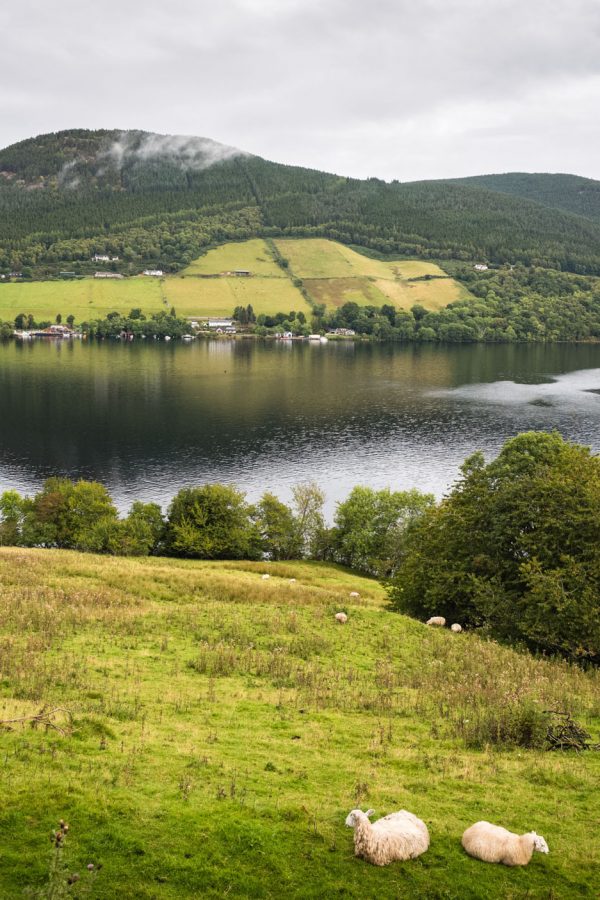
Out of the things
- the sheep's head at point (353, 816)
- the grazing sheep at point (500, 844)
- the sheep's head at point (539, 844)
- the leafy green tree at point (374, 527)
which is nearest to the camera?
the grazing sheep at point (500, 844)

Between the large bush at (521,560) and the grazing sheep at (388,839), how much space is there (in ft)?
74.3

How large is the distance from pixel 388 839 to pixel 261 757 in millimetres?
5249

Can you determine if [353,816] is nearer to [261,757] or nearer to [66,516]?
[261,757]

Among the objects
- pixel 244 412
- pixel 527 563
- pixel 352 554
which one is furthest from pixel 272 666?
pixel 244 412

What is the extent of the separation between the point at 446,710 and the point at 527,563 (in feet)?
56.5

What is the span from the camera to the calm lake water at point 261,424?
105 metres

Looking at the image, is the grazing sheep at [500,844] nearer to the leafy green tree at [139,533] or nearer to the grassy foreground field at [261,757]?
the grassy foreground field at [261,757]

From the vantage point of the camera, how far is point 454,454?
387 ft

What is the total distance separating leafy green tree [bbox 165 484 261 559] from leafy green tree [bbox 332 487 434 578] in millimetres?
9913

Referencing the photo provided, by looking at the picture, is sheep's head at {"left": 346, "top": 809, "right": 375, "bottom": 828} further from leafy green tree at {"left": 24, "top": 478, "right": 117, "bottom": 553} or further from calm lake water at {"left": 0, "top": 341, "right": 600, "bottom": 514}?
calm lake water at {"left": 0, "top": 341, "right": 600, "bottom": 514}

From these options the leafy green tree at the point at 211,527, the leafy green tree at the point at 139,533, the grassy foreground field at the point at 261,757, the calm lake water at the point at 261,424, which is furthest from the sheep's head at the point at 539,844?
the calm lake water at the point at 261,424

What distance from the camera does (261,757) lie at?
58.9ft

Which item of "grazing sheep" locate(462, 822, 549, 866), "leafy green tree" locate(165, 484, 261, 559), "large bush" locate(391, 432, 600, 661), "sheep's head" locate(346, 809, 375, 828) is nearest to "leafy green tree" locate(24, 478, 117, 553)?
"leafy green tree" locate(165, 484, 261, 559)

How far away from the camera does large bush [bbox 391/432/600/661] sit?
35.6 metres
